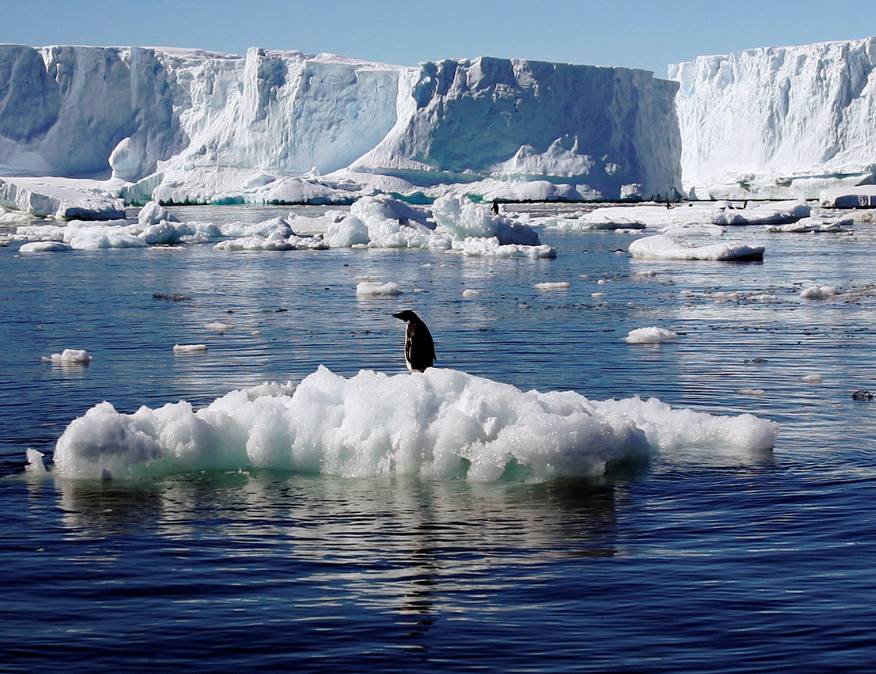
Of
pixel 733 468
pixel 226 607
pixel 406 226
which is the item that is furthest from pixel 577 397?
pixel 406 226

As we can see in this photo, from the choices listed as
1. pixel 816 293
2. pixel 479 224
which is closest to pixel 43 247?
pixel 479 224

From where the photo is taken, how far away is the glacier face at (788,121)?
273ft

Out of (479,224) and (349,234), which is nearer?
(479,224)

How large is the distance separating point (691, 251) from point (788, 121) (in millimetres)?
60950

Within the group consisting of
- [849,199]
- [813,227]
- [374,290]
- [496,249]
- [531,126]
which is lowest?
[374,290]

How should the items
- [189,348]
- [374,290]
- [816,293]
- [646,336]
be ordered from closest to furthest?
[189,348] < [646,336] < [816,293] < [374,290]

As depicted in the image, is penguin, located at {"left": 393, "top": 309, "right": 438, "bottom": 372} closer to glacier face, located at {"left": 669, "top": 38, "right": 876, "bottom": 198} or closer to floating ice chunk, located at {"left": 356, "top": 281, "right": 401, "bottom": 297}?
floating ice chunk, located at {"left": 356, "top": 281, "right": 401, "bottom": 297}

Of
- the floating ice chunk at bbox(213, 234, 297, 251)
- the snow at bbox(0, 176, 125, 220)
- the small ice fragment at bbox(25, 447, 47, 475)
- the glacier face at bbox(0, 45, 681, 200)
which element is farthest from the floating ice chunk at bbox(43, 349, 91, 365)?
the glacier face at bbox(0, 45, 681, 200)

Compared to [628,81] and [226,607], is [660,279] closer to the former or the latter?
[226,607]

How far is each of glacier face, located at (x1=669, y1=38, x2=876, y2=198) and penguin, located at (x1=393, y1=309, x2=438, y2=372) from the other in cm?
7248

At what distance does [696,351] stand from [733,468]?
682 cm

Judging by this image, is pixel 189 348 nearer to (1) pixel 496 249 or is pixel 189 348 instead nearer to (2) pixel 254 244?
(1) pixel 496 249

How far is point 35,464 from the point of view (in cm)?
832

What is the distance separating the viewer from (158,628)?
17.4 feet
